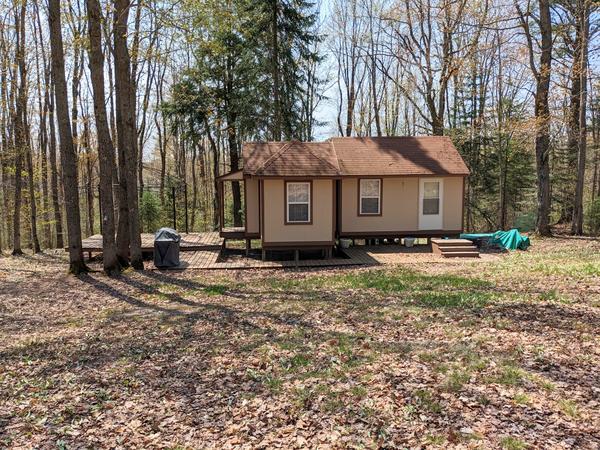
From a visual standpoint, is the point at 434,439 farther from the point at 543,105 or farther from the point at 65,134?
the point at 543,105

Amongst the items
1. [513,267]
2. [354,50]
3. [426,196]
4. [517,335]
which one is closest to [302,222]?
[426,196]

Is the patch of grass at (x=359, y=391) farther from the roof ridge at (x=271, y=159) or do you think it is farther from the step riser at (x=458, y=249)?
the step riser at (x=458, y=249)

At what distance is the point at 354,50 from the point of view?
97.4 feet

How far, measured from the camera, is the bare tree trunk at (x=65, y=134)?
991 cm

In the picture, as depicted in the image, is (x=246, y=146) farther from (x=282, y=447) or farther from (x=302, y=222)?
(x=282, y=447)

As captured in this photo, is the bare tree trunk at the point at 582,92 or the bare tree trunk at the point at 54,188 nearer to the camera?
the bare tree trunk at the point at 582,92

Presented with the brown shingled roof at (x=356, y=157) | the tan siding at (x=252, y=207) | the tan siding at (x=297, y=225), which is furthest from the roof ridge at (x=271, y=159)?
the tan siding at (x=252, y=207)

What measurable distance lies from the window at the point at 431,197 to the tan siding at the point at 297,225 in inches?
157

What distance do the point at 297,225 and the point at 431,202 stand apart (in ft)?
17.4

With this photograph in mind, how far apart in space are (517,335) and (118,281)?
8.76 m

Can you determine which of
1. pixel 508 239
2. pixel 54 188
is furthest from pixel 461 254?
pixel 54 188

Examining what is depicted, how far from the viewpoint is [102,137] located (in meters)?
10.3

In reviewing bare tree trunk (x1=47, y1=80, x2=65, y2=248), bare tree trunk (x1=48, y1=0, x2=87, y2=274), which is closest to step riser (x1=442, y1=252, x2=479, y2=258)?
bare tree trunk (x1=48, y1=0, x2=87, y2=274)

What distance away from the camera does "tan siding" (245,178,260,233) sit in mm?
14570
